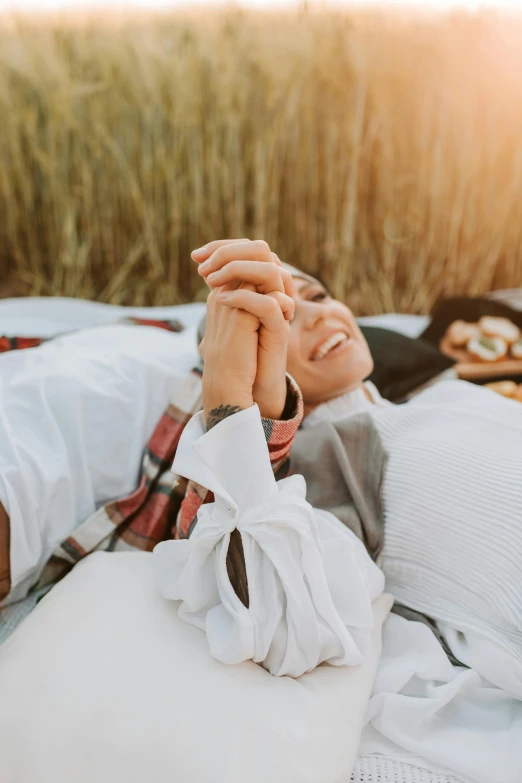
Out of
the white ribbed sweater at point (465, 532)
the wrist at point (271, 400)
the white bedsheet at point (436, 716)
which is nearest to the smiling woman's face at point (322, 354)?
the white ribbed sweater at point (465, 532)

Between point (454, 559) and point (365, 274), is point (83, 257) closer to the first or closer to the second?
point (365, 274)

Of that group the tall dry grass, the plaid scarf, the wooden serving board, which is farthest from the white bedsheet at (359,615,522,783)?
the tall dry grass

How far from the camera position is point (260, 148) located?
2336mm

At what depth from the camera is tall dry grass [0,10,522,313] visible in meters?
2.27

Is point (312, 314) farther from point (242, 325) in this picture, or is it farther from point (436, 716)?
point (436, 716)

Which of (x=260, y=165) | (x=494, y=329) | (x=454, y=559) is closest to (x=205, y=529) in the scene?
(x=454, y=559)

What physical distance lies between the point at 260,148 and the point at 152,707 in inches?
81.8

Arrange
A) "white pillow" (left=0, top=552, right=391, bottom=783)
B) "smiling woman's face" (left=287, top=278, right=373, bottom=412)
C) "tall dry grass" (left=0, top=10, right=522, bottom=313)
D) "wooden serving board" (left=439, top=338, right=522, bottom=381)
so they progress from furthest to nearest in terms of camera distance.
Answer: "tall dry grass" (left=0, top=10, right=522, bottom=313), "wooden serving board" (left=439, top=338, right=522, bottom=381), "smiling woman's face" (left=287, top=278, right=373, bottom=412), "white pillow" (left=0, top=552, right=391, bottom=783)

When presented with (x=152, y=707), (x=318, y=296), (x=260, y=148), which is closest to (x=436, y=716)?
(x=152, y=707)

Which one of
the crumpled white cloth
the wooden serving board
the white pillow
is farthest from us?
the wooden serving board

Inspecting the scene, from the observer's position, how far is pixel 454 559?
Result: 0.91 m

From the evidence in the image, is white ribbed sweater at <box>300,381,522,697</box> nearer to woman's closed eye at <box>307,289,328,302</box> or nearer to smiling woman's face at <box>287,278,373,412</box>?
smiling woman's face at <box>287,278,373,412</box>

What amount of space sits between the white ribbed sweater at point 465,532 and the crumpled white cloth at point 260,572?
185 mm

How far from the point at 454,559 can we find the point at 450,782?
280 millimetres
